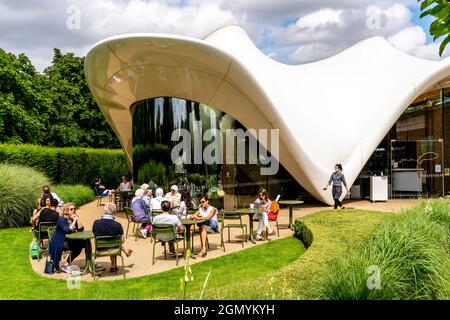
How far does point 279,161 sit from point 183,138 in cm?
365

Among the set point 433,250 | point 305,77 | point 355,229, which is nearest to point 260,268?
point 355,229

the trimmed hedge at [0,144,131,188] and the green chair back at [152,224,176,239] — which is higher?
the trimmed hedge at [0,144,131,188]

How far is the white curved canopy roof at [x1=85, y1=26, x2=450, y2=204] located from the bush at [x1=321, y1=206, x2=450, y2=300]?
797cm

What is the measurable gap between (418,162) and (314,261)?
14.5 m

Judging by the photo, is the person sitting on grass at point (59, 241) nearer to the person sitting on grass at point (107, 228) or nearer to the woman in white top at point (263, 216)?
the person sitting on grass at point (107, 228)

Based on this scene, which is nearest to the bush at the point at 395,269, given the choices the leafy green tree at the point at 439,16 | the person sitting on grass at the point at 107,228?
the leafy green tree at the point at 439,16

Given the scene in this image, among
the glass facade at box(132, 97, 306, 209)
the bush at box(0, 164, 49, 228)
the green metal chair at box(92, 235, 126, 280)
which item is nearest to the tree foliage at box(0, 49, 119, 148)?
the bush at box(0, 164, 49, 228)

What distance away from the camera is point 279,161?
15047 millimetres

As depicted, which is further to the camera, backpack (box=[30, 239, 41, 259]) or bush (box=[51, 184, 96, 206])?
bush (box=[51, 184, 96, 206])

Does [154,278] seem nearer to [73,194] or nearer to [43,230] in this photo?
[43,230]

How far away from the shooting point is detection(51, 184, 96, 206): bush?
17266 mm

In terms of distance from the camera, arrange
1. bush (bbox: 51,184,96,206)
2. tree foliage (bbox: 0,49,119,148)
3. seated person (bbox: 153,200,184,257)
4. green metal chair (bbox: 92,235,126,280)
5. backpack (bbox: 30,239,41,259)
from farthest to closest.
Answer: tree foliage (bbox: 0,49,119,148), bush (bbox: 51,184,96,206), backpack (bbox: 30,239,41,259), seated person (bbox: 153,200,184,257), green metal chair (bbox: 92,235,126,280)

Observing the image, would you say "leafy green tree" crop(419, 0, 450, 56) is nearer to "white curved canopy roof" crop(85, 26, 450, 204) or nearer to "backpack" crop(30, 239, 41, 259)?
"backpack" crop(30, 239, 41, 259)
